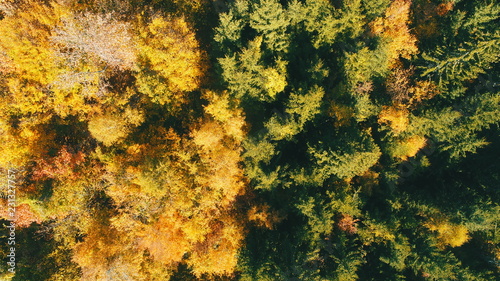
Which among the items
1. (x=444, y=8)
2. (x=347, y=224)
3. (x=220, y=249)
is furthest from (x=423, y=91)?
(x=220, y=249)

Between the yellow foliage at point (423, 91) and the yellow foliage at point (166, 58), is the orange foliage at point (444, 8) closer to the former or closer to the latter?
the yellow foliage at point (423, 91)

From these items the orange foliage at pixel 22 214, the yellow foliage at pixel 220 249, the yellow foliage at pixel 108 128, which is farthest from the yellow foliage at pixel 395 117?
the orange foliage at pixel 22 214

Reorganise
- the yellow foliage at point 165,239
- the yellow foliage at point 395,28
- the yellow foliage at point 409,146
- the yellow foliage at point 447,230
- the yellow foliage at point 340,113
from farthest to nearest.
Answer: the yellow foliage at point 447,230 → the yellow foliage at point 409,146 → the yellow foliage at point 395,28 → the yellow foliage at point 340,113 → the yellow foliage at point 165,239

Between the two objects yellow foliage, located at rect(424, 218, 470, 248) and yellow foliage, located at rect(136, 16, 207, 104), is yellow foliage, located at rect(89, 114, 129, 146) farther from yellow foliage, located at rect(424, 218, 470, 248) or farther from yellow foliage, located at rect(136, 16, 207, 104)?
yellow foliage, located at rect(424, 218, 470, 248)

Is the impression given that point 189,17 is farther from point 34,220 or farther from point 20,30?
point 34,220

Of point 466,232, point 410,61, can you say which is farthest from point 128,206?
point 466,232

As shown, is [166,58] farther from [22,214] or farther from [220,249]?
[22,214]
